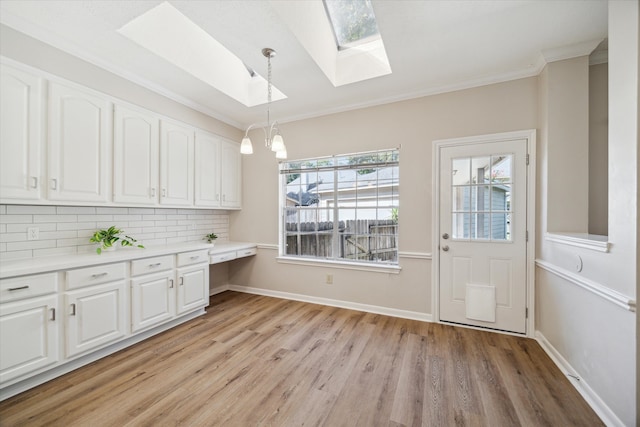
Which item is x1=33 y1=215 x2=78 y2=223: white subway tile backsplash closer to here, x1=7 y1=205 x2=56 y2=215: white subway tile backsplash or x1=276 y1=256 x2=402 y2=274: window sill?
x1=7 y1=205 x2=56 y2=215: white subway tile backsplash

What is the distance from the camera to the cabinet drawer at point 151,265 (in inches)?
98.1

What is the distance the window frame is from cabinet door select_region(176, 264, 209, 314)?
1122mm

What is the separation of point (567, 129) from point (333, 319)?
301cm

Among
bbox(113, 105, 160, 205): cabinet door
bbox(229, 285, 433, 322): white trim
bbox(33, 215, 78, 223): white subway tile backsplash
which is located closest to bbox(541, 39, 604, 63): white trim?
bbox(229, 285, 433, 322): white trim

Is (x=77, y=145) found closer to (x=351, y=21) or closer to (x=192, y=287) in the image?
(x=192, y=287)

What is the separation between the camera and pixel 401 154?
10.5 feet

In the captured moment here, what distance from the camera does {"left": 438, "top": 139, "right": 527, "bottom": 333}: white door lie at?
268cm

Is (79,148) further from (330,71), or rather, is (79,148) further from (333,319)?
(333,319)

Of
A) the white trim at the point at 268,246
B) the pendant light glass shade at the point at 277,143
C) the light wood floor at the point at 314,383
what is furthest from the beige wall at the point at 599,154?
the white trim at the point at 268,246

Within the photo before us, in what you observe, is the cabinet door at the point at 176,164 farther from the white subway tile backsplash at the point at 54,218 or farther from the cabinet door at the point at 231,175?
the white subway tile backsplash at the point at 54,218

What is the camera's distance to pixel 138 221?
120 inches

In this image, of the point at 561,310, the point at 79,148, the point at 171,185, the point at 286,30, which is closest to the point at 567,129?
the point at 561,310

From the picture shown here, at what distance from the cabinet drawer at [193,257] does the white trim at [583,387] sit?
362 centimetres

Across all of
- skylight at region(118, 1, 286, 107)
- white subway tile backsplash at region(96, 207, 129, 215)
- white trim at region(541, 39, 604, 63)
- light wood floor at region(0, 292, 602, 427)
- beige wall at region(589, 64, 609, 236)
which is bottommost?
light wood floor at region(0, 292, 602, 427)
